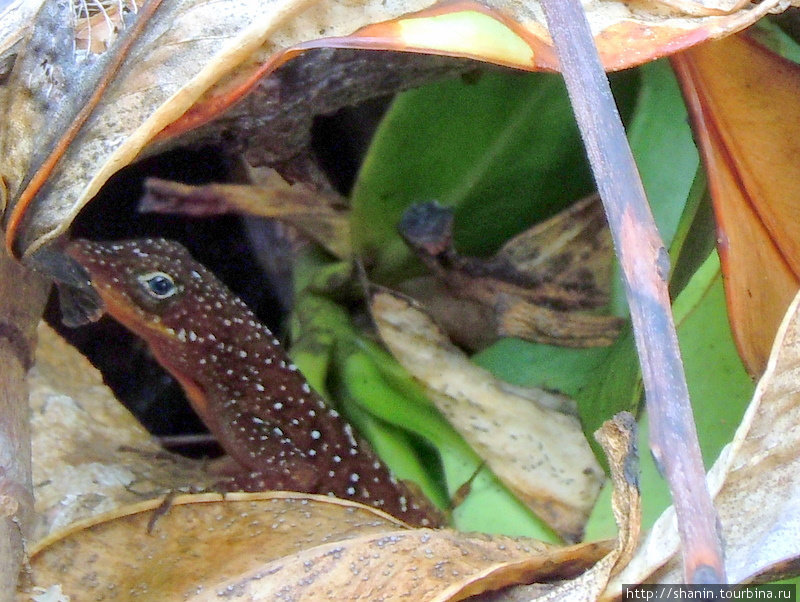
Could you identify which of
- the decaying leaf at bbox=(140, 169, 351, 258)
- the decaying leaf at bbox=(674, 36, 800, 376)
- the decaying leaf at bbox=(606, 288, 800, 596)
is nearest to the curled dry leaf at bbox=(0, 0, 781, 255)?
the decaying leaf at bbox=(674, 36, 800, 376)

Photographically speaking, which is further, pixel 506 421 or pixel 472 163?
pixel 472 163

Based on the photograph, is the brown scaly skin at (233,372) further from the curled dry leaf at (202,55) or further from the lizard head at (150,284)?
the curled dry leaf at (202,55)

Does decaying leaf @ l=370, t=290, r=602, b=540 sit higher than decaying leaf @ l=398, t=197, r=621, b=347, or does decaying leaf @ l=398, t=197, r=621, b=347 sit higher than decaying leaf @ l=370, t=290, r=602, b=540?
decaying leaf @ l=398, t=197, r=621, b=347

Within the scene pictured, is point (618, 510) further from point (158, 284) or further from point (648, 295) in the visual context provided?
point (158, 284)

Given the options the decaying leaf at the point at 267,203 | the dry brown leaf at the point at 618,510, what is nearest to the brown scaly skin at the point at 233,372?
the decaying leaf at the point at 267,203

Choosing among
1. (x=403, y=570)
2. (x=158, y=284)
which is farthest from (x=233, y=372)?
(x=403, y=570)

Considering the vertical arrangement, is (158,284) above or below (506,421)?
above

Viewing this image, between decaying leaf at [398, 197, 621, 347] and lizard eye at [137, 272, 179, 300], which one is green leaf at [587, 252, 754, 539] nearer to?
decaying leaf at [398, 197, 621, 347]
